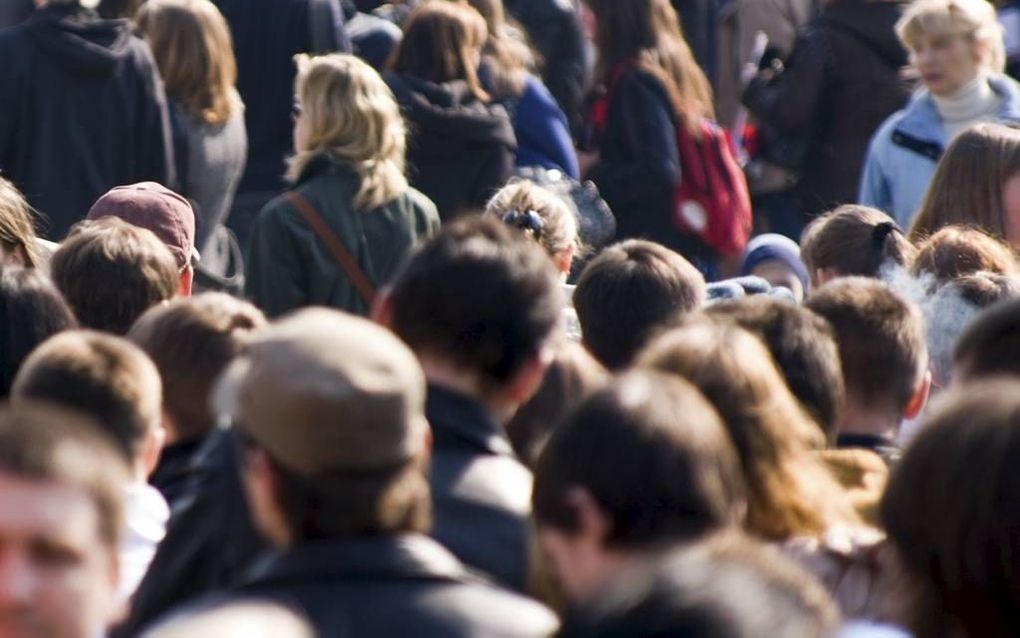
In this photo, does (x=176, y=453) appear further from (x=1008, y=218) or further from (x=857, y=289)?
(x=1008, y=218)

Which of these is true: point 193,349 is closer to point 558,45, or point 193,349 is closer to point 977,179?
point 977,179

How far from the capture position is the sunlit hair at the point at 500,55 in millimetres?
8750

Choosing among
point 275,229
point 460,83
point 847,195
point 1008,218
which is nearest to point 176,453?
point 275,229

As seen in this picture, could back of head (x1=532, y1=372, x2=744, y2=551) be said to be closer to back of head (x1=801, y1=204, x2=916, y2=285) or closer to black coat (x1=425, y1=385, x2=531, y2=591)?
black coat (x1=425, y1=385, x2=531, y2=591)

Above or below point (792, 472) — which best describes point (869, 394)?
below

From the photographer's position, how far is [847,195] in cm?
948

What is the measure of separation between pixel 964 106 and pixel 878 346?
12.1 ft

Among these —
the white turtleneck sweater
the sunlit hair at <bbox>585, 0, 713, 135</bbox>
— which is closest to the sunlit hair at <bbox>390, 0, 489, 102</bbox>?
the sunlit hair at <bbox>585, 0, 713, 135</bbox>

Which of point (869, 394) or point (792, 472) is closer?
point (792, 472)

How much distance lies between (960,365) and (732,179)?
16.8ft

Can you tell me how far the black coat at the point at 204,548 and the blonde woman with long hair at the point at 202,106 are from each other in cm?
451

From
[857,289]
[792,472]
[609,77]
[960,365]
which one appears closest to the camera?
[792,472]

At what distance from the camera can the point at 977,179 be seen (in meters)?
6.69

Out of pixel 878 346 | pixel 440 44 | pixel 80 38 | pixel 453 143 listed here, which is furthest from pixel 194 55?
pixel 878 346
